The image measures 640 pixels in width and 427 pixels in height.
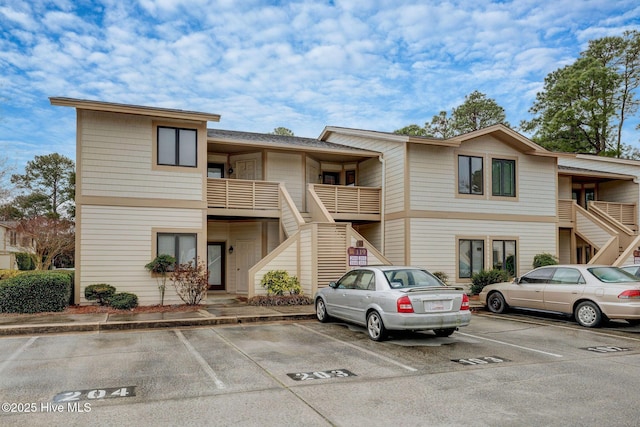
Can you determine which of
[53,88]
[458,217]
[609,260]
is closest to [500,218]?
[458,217]

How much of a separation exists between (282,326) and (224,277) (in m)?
8.50

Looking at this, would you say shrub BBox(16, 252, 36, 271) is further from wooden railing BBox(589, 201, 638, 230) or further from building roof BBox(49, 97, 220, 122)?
wooden railing BBox(589, 201, 638, 230)

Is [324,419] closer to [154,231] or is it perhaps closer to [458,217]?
[154,231]

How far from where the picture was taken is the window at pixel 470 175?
1877 cm

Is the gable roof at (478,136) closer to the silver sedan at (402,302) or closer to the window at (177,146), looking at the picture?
the window at (177,146)

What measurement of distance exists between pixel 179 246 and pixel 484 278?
1127cm

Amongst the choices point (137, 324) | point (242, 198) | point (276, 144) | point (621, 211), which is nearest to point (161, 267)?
point (137, 324)

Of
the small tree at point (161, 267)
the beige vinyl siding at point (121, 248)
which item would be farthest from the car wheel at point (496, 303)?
the small tree at point (161, 267)

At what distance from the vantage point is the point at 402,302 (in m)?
8.74

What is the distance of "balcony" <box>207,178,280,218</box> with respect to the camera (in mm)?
16969

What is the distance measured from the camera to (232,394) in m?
5.73

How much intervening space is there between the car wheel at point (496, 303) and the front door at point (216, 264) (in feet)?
35.1

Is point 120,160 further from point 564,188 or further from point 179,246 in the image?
point 564,188

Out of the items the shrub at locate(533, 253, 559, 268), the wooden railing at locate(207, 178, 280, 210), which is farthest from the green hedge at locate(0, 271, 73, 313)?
the shrub at locate(533, 253, 559, 268)
